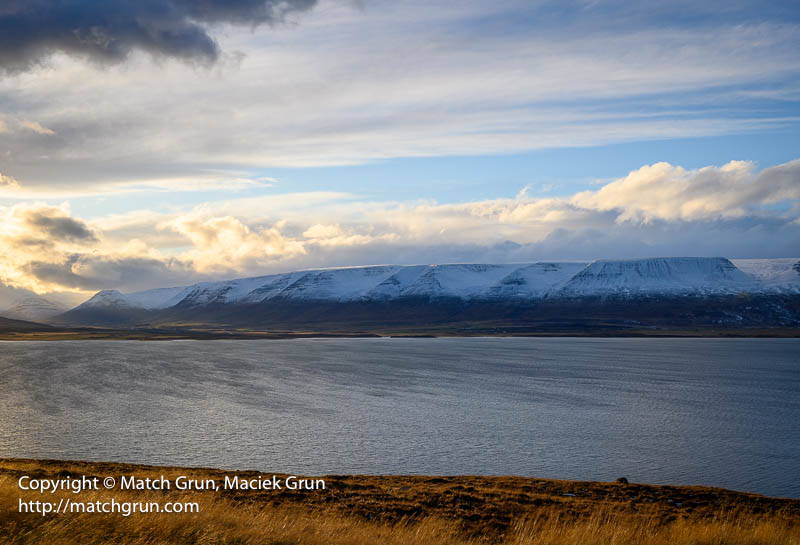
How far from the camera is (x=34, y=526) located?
15125mm

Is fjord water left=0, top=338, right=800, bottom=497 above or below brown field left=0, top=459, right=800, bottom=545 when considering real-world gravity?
below

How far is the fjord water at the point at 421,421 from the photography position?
38.1 metres

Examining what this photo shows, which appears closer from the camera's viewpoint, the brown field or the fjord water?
the brown field

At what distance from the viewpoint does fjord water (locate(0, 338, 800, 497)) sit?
38125 mm

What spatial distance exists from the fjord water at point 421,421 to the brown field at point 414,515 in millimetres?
5406

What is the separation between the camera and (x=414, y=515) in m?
24.5

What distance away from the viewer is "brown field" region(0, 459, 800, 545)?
15.2 metres

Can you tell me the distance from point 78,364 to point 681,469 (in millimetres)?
96993

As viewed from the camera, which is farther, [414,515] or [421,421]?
[421,421]

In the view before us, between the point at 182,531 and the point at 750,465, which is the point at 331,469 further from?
the point at 750,465

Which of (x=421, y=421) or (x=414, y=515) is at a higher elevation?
(x=414, y=515)

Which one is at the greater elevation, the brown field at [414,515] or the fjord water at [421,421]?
the brown field at [414,515]

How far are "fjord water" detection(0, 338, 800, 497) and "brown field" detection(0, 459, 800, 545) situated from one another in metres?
5.41

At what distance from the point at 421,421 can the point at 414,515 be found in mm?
28020
